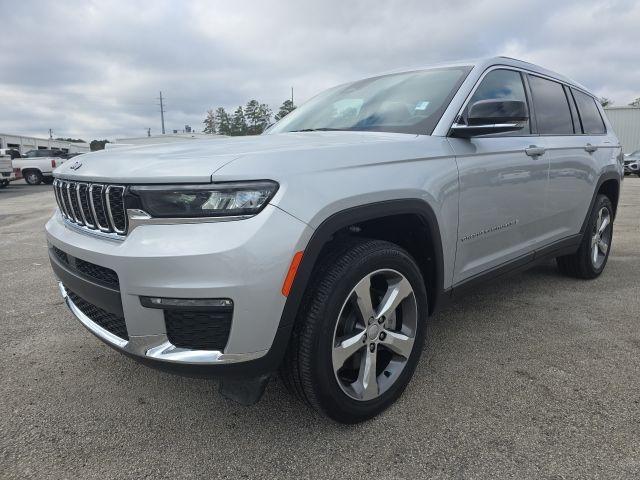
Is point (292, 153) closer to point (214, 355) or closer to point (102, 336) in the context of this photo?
point (214, 355)

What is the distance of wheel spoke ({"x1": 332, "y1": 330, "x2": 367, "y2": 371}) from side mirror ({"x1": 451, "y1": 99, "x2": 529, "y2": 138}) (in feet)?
3.92

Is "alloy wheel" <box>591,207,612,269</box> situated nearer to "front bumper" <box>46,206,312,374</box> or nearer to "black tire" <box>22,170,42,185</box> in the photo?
"front bumper" <box>46,206,312,374</box>

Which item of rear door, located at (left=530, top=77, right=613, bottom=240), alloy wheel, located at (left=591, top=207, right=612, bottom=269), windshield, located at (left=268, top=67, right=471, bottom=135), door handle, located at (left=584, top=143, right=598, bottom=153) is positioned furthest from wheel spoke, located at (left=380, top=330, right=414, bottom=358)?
alloy wheel, located at (left=591, top=207, right=612, bottom=269)

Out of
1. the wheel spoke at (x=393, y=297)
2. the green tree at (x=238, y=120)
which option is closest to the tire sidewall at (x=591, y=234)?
the wheel spoke at (x=393, y=297)

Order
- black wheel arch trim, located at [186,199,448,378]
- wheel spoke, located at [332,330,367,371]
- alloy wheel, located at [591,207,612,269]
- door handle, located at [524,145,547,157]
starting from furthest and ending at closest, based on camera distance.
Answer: alloy wheel, located at [591,207,612,269] → door handle, located at [524,145,547,157] → wheel spoke, located at [332,330,367,371] → black wheel arch trim, located at [186,199,448,378]

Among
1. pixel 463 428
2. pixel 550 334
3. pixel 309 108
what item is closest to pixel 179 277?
pixel 463 428

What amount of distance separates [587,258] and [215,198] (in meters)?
3.74

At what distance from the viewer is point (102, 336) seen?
2.08 metres

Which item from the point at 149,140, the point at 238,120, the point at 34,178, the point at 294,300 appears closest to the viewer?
the point at 294,300

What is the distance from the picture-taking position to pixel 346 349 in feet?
6.75

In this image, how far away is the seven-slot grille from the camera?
6.23 feet

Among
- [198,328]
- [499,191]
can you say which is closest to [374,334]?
[198,328]

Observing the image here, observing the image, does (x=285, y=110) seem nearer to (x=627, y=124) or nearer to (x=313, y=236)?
(x=627, y=124)

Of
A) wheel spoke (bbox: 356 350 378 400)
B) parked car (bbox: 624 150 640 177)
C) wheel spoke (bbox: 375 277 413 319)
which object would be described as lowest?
parked car (bbox: 624 150 640 177)
